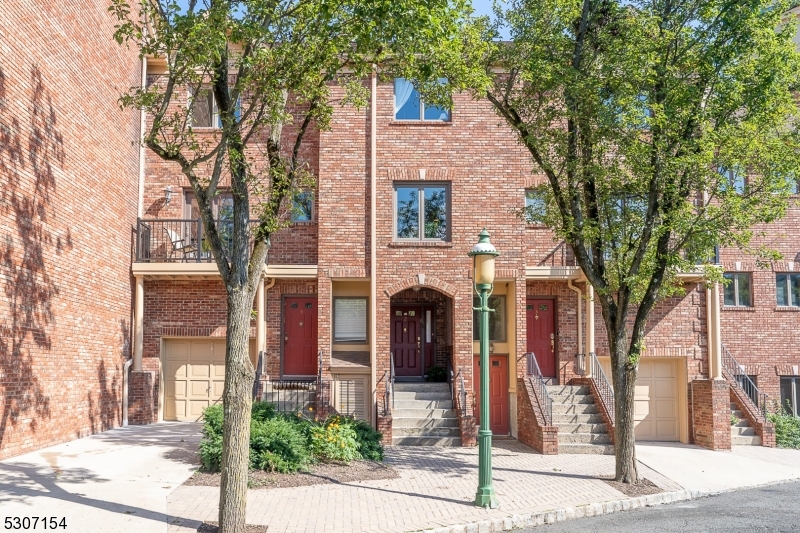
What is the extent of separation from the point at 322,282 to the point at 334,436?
15.1 feet

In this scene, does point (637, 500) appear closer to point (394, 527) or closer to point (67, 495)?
point (394, 527)

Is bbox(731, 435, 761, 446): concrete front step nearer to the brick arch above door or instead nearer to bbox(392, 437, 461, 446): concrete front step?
bbox(392, 437, 461, 446): concrete front step

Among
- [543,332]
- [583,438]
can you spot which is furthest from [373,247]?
[583,438]

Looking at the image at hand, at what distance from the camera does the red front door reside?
1558 cm

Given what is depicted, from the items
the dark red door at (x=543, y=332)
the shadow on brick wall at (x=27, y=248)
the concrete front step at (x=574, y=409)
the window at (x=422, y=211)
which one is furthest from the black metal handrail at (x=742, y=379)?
the shadow on brick wall at (x=27, y=248)

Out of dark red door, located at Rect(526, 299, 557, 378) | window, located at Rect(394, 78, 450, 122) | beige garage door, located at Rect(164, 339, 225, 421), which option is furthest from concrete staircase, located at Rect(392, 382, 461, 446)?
window, located at Rect(394, 78, 450, 122)

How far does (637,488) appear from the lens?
10.2 metres

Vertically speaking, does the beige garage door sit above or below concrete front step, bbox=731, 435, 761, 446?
above

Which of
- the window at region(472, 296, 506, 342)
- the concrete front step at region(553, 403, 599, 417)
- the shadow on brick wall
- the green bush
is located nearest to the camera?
the shadow on brick wall

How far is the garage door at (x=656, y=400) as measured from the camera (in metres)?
15.9

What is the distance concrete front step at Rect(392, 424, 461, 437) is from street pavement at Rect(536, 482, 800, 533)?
5031mm

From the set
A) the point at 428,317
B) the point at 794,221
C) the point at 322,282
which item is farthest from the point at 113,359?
the point at 794,221

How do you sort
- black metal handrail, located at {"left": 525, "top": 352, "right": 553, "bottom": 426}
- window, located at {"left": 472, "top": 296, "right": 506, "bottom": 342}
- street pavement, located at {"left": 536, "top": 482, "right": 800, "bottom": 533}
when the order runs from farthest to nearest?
window, located at {"left": 472, "top": 296, "right": 506, "bottom": 342} → black metal handrail, located at {"left": 525, "top": 352, "right": 553, "bottom": 426} → street pavement, located at {"left": 536, "top": 482, "right": 800, "bottom": 533}

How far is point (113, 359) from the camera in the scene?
45.9 feet
